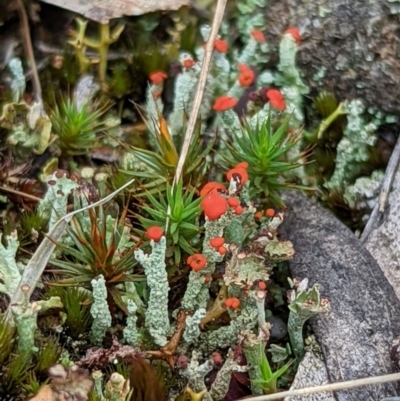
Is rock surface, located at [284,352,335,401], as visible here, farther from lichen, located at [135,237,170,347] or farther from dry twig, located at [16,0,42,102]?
dry twig, located at [16,0,42,102]

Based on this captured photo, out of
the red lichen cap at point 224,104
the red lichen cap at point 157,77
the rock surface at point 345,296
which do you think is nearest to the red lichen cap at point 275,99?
the red lichen cap at point 224,104

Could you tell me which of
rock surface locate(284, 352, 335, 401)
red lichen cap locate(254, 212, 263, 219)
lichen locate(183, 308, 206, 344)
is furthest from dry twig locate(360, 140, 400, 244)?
lichen locate(183, 308, 206, 344)

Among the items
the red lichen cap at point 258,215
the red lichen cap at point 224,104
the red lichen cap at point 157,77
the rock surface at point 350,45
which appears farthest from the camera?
the rock surface at point 350,45

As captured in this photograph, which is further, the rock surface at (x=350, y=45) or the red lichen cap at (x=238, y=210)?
the rock surface at (x=350, y=45)

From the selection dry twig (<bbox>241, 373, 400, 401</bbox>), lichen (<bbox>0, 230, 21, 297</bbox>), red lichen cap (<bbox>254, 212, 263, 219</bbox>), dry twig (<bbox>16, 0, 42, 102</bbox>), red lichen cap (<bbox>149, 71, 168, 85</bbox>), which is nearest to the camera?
dry twig (<bbox>241, 373, 400, 401</bbox>)

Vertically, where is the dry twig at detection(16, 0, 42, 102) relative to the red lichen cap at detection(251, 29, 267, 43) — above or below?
below

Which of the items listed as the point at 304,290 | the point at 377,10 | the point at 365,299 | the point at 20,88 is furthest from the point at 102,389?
the point at 377,10

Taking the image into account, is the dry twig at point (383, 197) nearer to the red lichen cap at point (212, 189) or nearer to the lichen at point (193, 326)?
the red lichen cap at point (212, 189)

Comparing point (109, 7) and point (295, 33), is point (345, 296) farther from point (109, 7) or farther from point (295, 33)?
point (109, 7)
